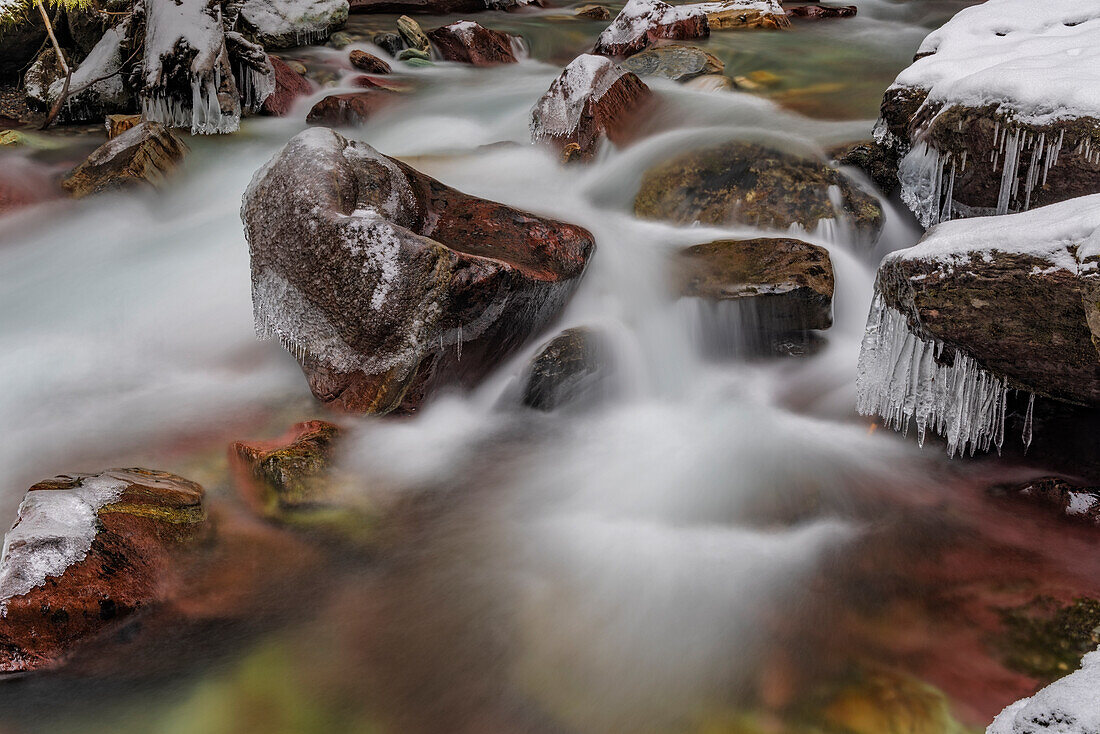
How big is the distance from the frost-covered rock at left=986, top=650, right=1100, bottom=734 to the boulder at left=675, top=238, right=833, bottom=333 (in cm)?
326

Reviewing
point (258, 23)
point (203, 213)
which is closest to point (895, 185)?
point (203, 213)

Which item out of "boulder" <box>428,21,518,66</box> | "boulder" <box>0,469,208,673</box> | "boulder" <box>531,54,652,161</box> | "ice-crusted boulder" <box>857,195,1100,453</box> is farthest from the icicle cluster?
"boulder" <box>428,21,518,66</box>

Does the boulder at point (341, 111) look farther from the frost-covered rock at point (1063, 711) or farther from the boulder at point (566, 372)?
the frost-covered rock at point (1063, 711)

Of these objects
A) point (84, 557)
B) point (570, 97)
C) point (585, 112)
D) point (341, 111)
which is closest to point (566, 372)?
point (84, 557)

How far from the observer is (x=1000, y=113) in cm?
516

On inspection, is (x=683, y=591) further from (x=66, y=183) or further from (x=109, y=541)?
(x=66, y=183)

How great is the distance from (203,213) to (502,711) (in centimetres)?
575

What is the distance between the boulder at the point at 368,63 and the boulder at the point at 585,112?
3776 millimetres

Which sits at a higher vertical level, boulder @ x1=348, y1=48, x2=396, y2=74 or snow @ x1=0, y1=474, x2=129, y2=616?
boulder @ x1=348, y1=48, x2=396, y2=74

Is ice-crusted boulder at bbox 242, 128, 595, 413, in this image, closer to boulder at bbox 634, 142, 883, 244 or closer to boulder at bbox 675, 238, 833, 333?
boulder at bbox 675, 238, 833, 333

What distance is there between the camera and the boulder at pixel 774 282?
17.3 feet

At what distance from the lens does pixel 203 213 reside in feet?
23.6

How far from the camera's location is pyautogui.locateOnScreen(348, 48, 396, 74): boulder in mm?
10633

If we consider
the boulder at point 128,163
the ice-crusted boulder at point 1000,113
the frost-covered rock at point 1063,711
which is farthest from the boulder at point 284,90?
the frost-covered rock at point 1063,711
